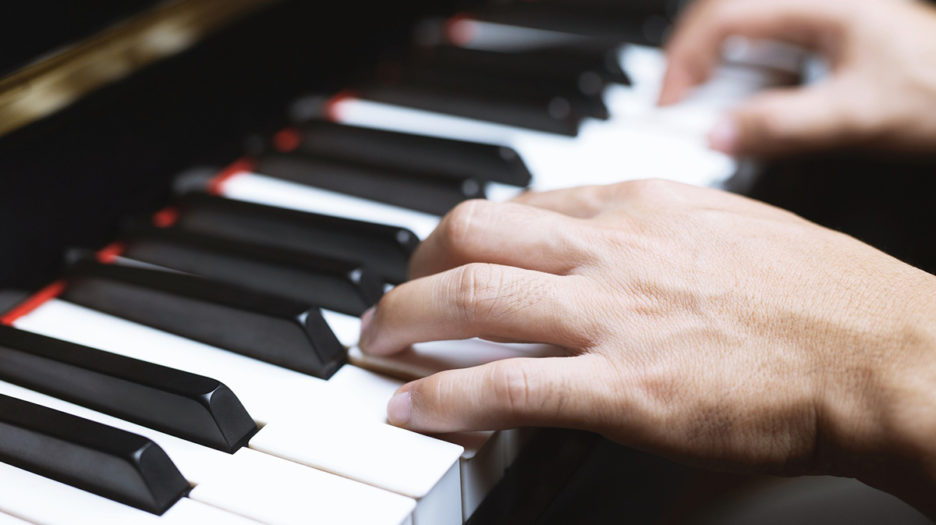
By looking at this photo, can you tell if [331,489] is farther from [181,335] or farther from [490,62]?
[490,62]

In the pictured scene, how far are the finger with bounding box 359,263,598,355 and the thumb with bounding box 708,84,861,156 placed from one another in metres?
0.52

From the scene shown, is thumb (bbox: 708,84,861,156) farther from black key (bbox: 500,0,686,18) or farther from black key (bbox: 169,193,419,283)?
black key (bbox: 169,193,419,283)

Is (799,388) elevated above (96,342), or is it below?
below

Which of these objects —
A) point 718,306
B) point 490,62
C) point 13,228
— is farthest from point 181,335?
point 490,62

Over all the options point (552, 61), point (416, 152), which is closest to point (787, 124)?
point (552, 61)

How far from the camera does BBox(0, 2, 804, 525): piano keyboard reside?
65 centimetres

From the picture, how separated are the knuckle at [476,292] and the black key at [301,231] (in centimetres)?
19

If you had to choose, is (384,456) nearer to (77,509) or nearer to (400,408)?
(400,408)

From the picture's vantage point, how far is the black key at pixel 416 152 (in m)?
1.06

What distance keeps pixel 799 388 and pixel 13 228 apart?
78 cm

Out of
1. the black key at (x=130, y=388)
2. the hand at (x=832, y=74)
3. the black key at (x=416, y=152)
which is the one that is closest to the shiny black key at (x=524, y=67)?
the hand at (x=832, y=74)

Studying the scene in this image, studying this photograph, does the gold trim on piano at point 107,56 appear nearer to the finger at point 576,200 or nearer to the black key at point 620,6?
the finger at point 576,200

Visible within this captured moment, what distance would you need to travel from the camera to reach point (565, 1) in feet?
5.06

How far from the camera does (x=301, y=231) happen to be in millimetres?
952
